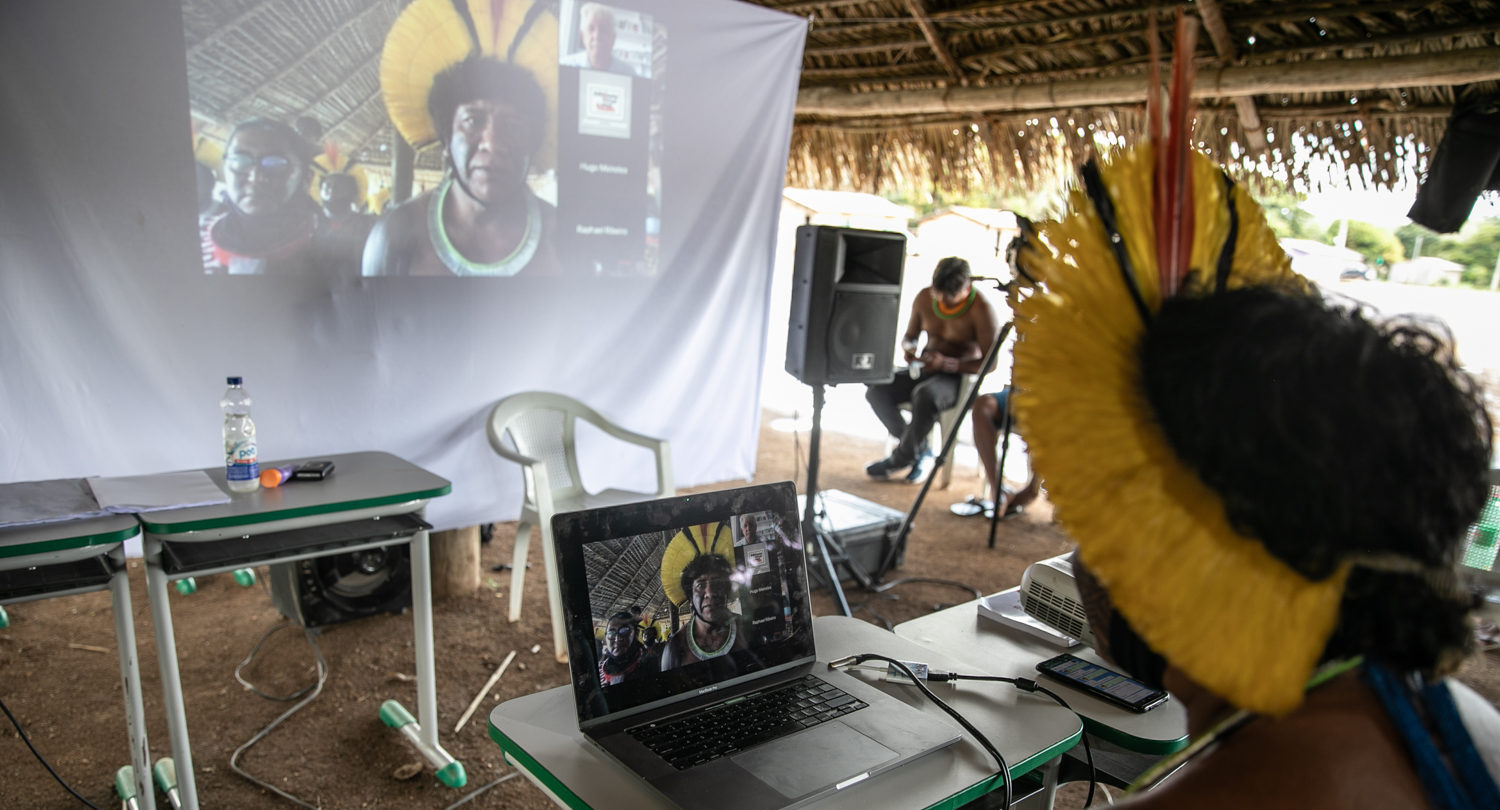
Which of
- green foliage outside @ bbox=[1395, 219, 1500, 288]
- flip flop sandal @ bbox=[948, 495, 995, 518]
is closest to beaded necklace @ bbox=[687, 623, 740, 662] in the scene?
flip flop sandal @ bbox=[948, 495, 995, 518]

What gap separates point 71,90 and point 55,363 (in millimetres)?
797

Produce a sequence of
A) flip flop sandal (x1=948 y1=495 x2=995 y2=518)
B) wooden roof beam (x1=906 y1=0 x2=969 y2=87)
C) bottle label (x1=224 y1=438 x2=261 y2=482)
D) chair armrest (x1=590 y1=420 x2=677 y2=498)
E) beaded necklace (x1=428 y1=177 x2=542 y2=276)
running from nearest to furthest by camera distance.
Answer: bottle label (x1=224 y1=438 x2=261 y2=482)
beaded necklace (x1=428 y1=177 x2=542 y2=276)
chair armrest (x1=590 y1=420 x2=677 y2=498)
wooden roof beam (x1=906 y1=0 x2=969 y2=87)
flip flop sandal (x1=948 y1=495 x2=995 y2=518)

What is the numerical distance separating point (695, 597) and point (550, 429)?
8.14 feet

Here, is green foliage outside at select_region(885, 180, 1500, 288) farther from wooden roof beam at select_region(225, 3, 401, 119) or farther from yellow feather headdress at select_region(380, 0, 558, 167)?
wooden roof beam at select_region(225, 3, 401, 119)

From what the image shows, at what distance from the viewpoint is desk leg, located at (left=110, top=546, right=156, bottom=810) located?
179 cm

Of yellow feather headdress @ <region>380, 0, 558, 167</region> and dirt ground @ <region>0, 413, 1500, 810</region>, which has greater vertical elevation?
yellow feather headdress @ <region>380, 0, 558, 167</region>

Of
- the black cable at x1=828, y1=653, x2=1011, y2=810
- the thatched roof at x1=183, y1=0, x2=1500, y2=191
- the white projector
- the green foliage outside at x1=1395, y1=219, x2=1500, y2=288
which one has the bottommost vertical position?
the black cable at x1=828, y1=653, x2=1011, y2=810

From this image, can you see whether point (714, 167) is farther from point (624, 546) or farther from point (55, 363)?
point (624, 546)

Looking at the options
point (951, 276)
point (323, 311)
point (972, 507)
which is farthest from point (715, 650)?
point (951, 276)

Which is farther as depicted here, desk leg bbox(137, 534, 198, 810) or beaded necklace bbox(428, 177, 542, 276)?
beaded necklace bbox(428, 177, 542, 276)

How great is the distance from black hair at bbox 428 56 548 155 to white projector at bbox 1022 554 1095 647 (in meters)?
2.61

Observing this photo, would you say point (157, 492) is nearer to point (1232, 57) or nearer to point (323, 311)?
point (323, 311)

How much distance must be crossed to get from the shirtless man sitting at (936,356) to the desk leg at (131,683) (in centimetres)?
385

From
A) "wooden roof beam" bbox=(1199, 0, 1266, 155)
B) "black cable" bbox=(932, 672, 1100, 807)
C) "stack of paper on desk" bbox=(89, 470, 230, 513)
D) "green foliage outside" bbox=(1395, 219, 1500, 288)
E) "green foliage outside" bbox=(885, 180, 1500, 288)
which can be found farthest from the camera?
"green foliage outside" bbox=(1395, 219, 1500, 288)
